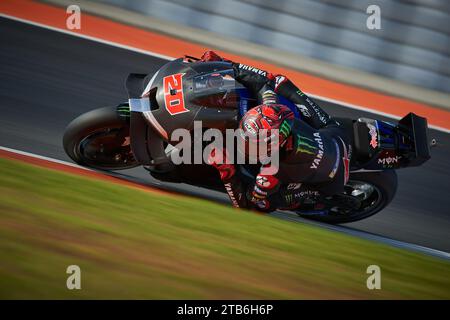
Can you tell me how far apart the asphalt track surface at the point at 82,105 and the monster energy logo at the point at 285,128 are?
5.53 feet

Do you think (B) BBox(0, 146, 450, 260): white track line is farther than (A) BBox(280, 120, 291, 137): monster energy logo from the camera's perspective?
Yes

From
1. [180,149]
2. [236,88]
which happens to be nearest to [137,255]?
[180,149]

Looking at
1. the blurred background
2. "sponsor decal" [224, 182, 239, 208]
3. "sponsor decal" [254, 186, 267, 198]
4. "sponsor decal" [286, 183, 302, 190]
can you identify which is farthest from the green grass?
the blurred background

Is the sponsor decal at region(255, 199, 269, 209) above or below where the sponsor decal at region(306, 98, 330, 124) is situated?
below

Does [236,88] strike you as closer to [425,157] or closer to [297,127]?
[297,127]

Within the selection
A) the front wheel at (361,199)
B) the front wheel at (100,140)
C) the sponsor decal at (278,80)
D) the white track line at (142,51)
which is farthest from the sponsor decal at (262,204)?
the white track line at (142,51)

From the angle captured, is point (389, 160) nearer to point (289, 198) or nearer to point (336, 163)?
point (336, 163)

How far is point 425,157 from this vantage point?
5.55m

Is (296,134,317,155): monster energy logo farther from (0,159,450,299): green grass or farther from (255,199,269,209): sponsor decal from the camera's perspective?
(0,159,450,299): green grass

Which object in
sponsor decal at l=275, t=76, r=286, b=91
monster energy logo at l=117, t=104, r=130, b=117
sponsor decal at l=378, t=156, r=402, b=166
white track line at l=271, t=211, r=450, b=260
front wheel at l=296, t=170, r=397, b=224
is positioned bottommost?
white track line at l=271, t=211, r=450, b=260

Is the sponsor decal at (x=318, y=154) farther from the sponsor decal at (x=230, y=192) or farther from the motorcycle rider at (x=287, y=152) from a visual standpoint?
the sponsor decal at (x=230, y=192)

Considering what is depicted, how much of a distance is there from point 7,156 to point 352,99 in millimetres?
5032

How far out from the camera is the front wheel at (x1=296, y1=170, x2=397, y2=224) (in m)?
5.81
